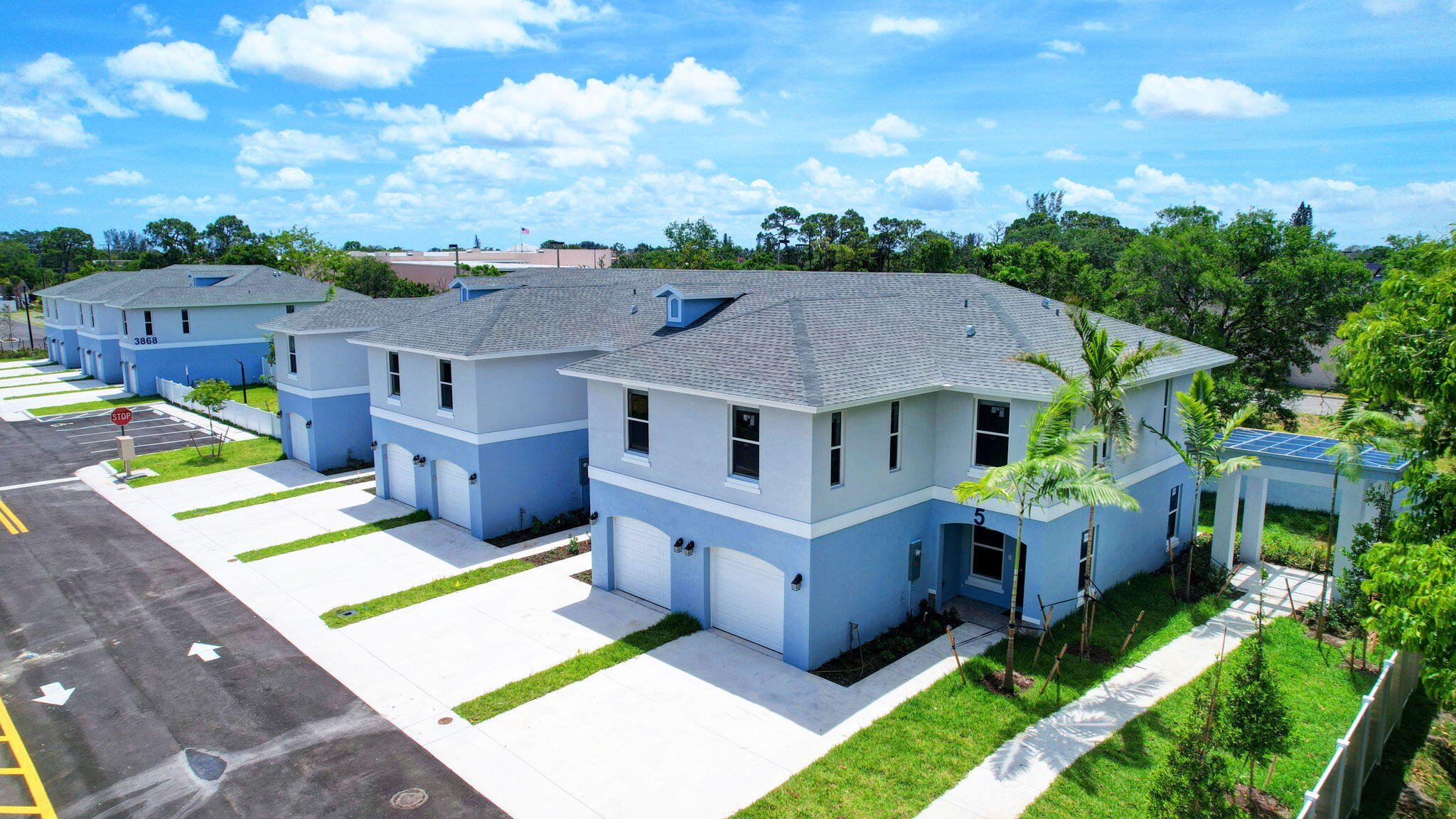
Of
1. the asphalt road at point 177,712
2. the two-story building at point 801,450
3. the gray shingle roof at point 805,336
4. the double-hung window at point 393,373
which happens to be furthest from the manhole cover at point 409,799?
the double-hung window at point 393,373

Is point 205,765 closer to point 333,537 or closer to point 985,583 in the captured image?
point 333,537

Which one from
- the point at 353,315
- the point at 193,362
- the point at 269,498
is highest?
the point at 353,315

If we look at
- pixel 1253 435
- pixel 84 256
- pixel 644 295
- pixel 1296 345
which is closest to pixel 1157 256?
pixel 1296 345

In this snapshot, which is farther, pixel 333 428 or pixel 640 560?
pixel 333 428

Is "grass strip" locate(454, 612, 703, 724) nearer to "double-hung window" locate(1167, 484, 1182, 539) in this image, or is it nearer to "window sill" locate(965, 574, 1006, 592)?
"window sill" locate(965, 574, 1006, 592)

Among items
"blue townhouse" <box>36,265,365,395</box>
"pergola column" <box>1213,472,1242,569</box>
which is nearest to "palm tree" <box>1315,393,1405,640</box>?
"pergola column" <box>1213,472,1242,569</box>

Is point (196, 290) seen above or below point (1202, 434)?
above

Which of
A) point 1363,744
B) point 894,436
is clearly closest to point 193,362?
point 894,436
